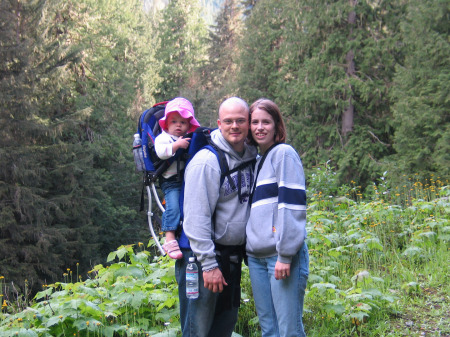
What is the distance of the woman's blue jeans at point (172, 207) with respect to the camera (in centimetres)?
317

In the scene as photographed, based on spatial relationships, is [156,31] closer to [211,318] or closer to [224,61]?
[224,61]

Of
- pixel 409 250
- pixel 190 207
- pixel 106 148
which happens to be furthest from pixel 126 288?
pixel 106 148

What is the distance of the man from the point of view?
2.84 m

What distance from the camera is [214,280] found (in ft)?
9.29

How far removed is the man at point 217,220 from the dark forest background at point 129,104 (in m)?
10.7

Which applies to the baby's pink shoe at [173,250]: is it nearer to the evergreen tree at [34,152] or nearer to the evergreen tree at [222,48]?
the evergreen tree at [34,152]

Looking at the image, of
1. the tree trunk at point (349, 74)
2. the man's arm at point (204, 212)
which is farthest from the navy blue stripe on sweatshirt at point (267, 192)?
the tree trunk at point (349, 74)

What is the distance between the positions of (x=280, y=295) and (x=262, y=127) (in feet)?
3.26

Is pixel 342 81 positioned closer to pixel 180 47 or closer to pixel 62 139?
pixel 62 139

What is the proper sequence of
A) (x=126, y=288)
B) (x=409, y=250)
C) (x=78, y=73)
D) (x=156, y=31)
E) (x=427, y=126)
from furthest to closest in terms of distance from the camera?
(x=156, y=31), (x=78, y=73), (x=427, y=126), (x=409, y=250), (x=126, y=288)

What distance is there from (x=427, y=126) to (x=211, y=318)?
1274cm

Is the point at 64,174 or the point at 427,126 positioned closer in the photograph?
the point at 427,126

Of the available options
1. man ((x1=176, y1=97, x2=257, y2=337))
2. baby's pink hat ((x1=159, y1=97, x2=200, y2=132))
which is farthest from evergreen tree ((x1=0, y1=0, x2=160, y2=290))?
man ((x1=176, y1=97, x2=257, y2=337))

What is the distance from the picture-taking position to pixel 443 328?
4.12 metres
